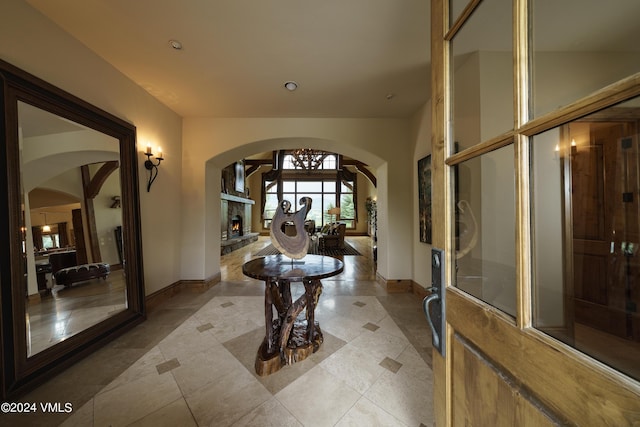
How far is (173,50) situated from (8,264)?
211cm

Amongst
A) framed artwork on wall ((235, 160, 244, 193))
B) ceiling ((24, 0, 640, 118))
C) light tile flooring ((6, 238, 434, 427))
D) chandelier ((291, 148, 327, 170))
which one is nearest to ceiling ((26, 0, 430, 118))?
ceiling ((24, 0, 640, 118))

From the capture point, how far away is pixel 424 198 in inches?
121

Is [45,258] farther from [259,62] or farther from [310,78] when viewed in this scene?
[310,78]

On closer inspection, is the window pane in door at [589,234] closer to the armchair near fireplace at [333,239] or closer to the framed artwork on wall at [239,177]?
the armchair near fireplace at [333,239]

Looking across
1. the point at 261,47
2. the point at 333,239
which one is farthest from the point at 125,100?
the point at 333,239

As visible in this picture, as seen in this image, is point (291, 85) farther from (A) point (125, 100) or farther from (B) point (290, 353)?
(B) point (290, 353)

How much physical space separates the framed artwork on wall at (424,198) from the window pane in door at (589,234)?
2.47m

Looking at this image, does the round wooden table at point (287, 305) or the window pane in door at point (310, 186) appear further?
the window pane in door at point (310, 186)

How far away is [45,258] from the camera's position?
1746 millimetres

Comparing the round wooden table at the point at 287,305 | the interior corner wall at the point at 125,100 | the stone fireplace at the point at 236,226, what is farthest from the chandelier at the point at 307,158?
the round wooden table at the point at 287,305

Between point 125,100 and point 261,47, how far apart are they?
1.75 metres

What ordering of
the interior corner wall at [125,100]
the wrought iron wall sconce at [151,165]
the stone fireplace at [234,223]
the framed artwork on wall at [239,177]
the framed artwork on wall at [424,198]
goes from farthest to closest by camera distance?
Result: the framed artwork on wall at [239,177] → the stone fireplace at [234,223] → the framed artwork on wall at [424,198] → the wrought iron wall sconce at [151,165] → the interior corner wall at [125,100]

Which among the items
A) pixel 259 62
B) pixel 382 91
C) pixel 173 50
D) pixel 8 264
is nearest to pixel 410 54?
pixel 382 91

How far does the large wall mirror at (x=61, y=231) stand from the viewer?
1.46 m
